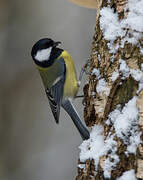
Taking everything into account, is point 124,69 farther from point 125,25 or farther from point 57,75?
point 57,75

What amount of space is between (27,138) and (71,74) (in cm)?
233

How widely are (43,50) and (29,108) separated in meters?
2.38

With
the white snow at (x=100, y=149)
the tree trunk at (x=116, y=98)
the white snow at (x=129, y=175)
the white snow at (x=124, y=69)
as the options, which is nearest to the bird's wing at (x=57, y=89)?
the tree trunk at (x=116, y=98)

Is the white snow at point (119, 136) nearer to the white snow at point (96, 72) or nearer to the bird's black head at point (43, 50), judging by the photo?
the white snow at point (96, 72)

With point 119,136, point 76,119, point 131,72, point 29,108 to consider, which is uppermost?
point 131,72

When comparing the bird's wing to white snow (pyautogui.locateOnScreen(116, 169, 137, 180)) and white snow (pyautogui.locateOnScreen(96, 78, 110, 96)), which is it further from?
white snow (pyautogui.locateOnScreen(116, 169, 137, 180))

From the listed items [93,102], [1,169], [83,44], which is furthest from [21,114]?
[93,102]

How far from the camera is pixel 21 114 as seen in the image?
16.0ft

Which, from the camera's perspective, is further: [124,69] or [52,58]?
[52,58]

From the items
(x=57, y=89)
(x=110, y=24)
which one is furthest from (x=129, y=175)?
(x=57, y=89)

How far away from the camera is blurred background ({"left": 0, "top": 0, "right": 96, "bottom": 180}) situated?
4.71 m

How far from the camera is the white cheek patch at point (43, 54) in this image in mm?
2639

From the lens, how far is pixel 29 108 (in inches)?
194

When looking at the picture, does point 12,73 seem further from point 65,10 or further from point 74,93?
point 74,93
